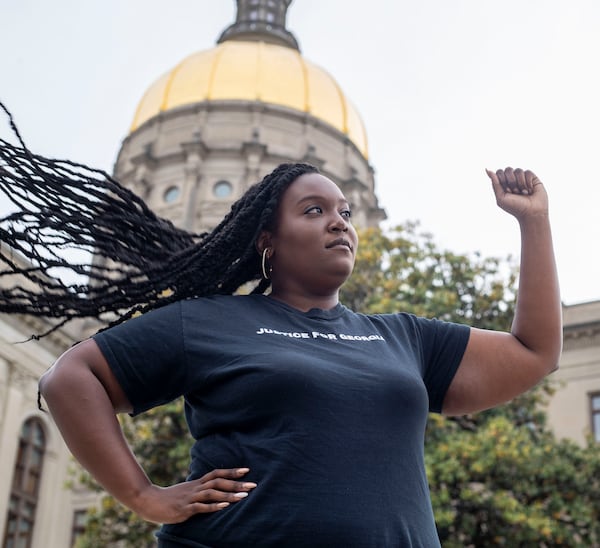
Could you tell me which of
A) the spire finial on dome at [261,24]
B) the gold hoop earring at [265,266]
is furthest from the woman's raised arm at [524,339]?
the spire finial on dome at [261,24]

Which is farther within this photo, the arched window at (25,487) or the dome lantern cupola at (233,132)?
the dome lantern cupola at (233,132)

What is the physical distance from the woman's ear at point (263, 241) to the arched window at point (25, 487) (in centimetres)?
2490

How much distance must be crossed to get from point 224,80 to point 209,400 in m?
45.2

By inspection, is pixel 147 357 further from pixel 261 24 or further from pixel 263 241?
pixel 261 24

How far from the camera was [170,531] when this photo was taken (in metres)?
2.79

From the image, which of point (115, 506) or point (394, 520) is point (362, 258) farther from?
point (394, 520)

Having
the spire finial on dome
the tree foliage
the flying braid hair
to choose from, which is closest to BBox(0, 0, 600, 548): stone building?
the spire finial on dome

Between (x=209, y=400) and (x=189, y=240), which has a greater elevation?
(x=189, y=240)

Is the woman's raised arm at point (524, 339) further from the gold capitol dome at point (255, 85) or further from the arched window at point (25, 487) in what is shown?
the gold capitol dome at point (255, 85)

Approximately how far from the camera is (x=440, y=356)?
3242 mm

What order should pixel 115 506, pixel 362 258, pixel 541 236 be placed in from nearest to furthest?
pixel 541 236, pixel 115 506, pixel 362 258

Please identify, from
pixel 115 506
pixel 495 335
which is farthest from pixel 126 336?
pixel 115 506

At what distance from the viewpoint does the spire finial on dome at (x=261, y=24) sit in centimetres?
5350

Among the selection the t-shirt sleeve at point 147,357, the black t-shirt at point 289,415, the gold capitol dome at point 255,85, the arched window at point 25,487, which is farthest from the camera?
the gold capitol dome at point 255,85
